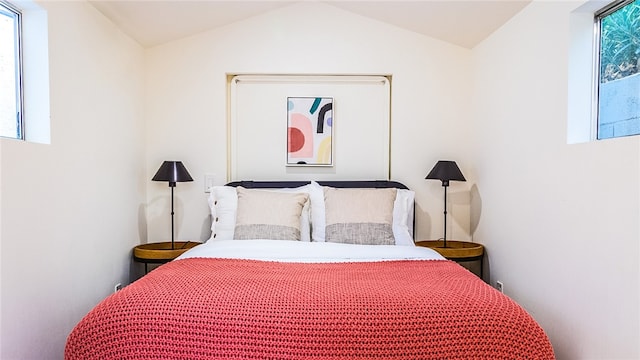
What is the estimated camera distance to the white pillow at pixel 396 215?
280 centimetres

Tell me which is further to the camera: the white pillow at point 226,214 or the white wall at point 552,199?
the white pillow at point 226,214

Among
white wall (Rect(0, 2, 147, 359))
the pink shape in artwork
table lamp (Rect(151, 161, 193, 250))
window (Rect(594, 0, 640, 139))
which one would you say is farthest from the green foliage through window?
white wall (Rect(0, 2, 147, 359))

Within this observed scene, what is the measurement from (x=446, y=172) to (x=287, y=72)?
142cm

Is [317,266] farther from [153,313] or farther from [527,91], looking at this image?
[527,91]

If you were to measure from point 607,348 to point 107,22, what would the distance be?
3.21 m

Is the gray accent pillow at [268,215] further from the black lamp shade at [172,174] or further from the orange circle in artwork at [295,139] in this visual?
the orange circle in artwork at [295,139]

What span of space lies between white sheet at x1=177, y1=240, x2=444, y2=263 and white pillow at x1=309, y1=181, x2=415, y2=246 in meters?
0.35

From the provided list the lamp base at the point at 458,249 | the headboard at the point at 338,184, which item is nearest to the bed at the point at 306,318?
the lamp base at the point at 458,249

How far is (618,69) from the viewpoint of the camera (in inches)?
74.6

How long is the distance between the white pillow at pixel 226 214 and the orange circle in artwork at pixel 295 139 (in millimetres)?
480

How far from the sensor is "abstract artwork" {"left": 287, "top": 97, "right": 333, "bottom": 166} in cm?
329

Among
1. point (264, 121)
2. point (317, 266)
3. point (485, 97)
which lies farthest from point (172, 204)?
point (485, 97)

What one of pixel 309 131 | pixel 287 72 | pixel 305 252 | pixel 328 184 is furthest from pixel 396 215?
pixel 287 72

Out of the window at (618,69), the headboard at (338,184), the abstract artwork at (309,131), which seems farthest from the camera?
the abstract artwork at (309,131)
